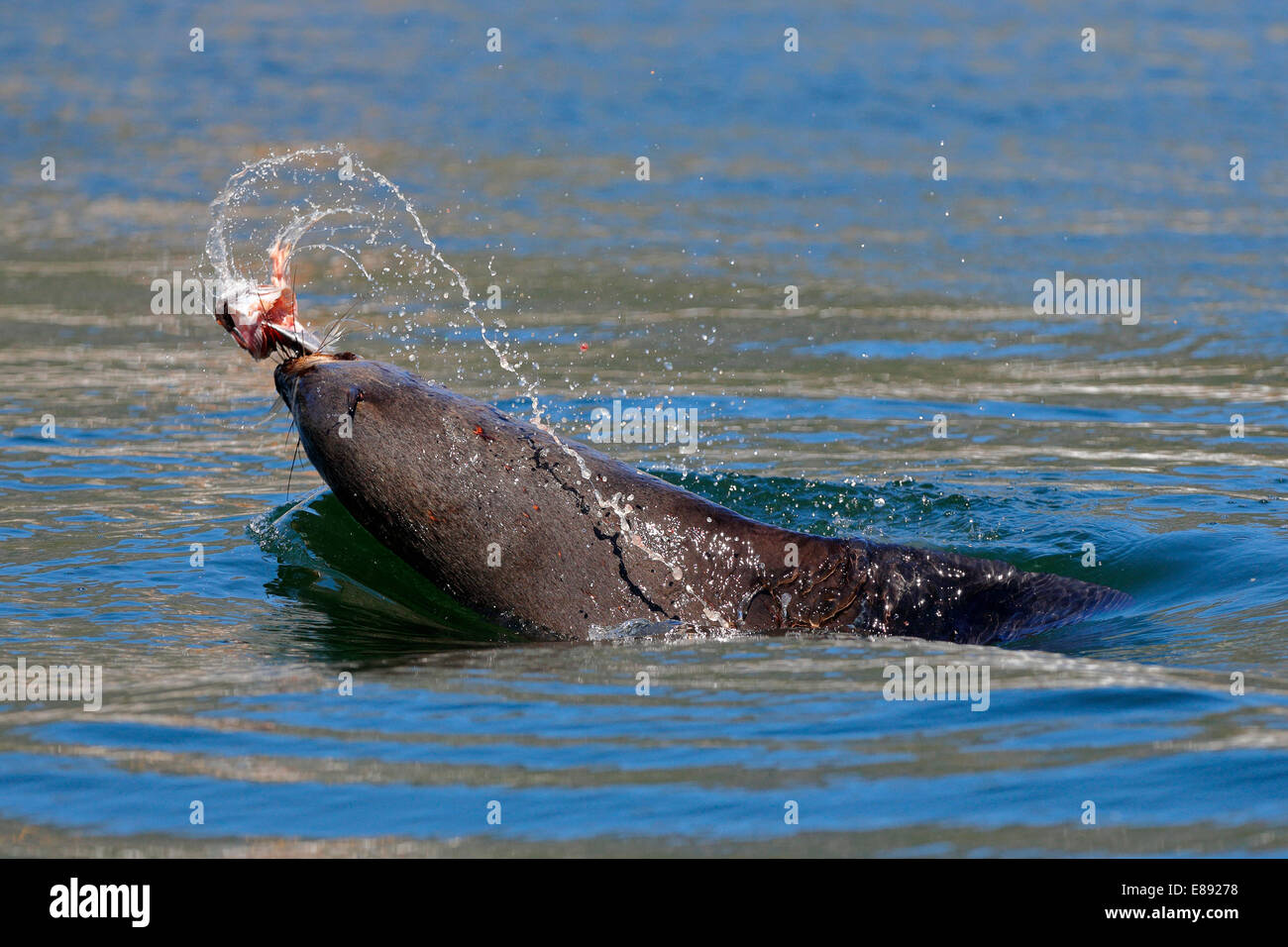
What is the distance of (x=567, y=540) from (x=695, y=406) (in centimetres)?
503

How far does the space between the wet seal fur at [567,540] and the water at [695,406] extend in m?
0.25

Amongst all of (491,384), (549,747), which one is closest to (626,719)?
(549,747)

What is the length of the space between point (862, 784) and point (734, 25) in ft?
66.7

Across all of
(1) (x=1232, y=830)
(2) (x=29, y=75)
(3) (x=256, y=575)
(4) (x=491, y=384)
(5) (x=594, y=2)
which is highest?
(5) (x=594, y=2)

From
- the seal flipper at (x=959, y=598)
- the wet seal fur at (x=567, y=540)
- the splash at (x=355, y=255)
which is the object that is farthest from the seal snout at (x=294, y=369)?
the splash at (x=355, y=255)

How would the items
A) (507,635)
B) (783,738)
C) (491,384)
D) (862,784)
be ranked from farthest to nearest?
(491,384)
(507,635)
(783,738)
(862,784)

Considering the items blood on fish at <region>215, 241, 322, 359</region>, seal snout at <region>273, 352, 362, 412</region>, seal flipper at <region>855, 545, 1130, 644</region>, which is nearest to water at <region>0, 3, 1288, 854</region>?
seal flipper at <region>855, 545, 1130, 644</region>

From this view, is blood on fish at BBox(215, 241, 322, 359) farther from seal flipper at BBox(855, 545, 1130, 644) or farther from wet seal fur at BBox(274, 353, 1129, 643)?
seal flipper at BBox(855, 545, 1130, 644)

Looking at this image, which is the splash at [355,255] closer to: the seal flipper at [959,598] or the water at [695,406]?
the water at [695,406]

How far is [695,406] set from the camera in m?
12.2

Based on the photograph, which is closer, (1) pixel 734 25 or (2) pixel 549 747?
(2) pixel 549 747

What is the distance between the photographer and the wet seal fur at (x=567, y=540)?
7.09 metres

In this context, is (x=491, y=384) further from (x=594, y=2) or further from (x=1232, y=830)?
(x=594, y=2)

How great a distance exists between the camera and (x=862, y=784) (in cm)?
563
